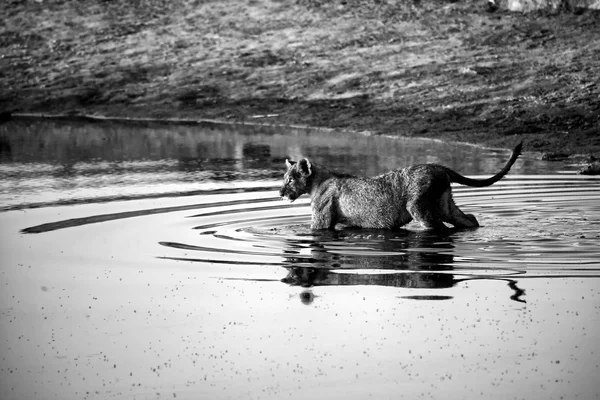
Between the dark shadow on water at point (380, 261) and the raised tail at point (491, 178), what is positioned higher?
the raised tail at point (491, 178)

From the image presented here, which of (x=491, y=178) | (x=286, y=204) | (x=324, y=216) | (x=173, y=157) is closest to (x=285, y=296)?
(x=324, y=216)

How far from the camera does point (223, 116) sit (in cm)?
3494

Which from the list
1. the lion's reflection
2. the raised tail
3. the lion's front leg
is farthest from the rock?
the raised tail

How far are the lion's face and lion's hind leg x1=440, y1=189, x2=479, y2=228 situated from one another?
245 centimetres

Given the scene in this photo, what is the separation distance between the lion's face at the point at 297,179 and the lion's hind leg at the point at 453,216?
2.45 meters

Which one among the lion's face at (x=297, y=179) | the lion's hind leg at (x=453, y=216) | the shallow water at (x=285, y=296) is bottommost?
the shallow water at (x=285, y=296)

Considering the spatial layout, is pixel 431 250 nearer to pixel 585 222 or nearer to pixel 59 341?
pixel 585 222

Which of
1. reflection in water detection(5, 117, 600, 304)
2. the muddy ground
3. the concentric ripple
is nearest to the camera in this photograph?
the concentric ripple

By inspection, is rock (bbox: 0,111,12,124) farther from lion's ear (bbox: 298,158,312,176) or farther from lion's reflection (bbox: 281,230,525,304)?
lion's reflection (bbox: 281,230,525,304)

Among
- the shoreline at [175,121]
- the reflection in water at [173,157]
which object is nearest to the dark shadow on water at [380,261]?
the reflection in water at [173,157]

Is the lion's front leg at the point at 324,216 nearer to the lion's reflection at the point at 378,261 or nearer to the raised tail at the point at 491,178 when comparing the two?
the lion's reflection at the point at 378,261

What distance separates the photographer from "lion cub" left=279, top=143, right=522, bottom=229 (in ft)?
53.8

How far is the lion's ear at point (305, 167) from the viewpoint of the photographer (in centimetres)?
1808

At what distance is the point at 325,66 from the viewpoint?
35750mm
